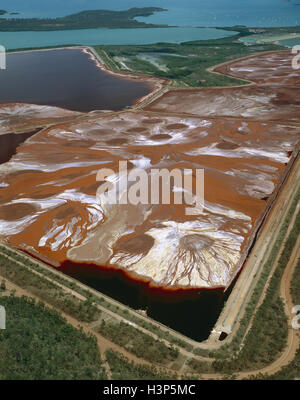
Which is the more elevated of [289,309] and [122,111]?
[122,111]

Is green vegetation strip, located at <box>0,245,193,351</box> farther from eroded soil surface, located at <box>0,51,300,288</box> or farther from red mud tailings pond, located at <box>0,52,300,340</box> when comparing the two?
eroded soil surface, located at <box>0,51,300,288</box>

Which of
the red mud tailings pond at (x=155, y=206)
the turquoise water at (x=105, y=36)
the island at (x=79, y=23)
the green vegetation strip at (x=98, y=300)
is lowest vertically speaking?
the green vegetation strip at (x=98, y=300)

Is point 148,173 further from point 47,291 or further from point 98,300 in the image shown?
point 47,291

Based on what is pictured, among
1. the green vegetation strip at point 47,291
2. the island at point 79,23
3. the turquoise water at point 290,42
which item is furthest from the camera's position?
the island at point 79,23

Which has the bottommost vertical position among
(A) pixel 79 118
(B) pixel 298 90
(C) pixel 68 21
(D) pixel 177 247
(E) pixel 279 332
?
(E) pixel 279 332

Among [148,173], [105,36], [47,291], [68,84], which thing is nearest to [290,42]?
[105,36]

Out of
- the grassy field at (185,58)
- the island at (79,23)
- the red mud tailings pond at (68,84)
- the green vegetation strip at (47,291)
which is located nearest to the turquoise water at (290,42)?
the grassy field at (185,58)

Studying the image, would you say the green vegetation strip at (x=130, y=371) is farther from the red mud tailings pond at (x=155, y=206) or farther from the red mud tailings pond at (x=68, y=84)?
the red mud tailings pond at (x=68, y=84)
